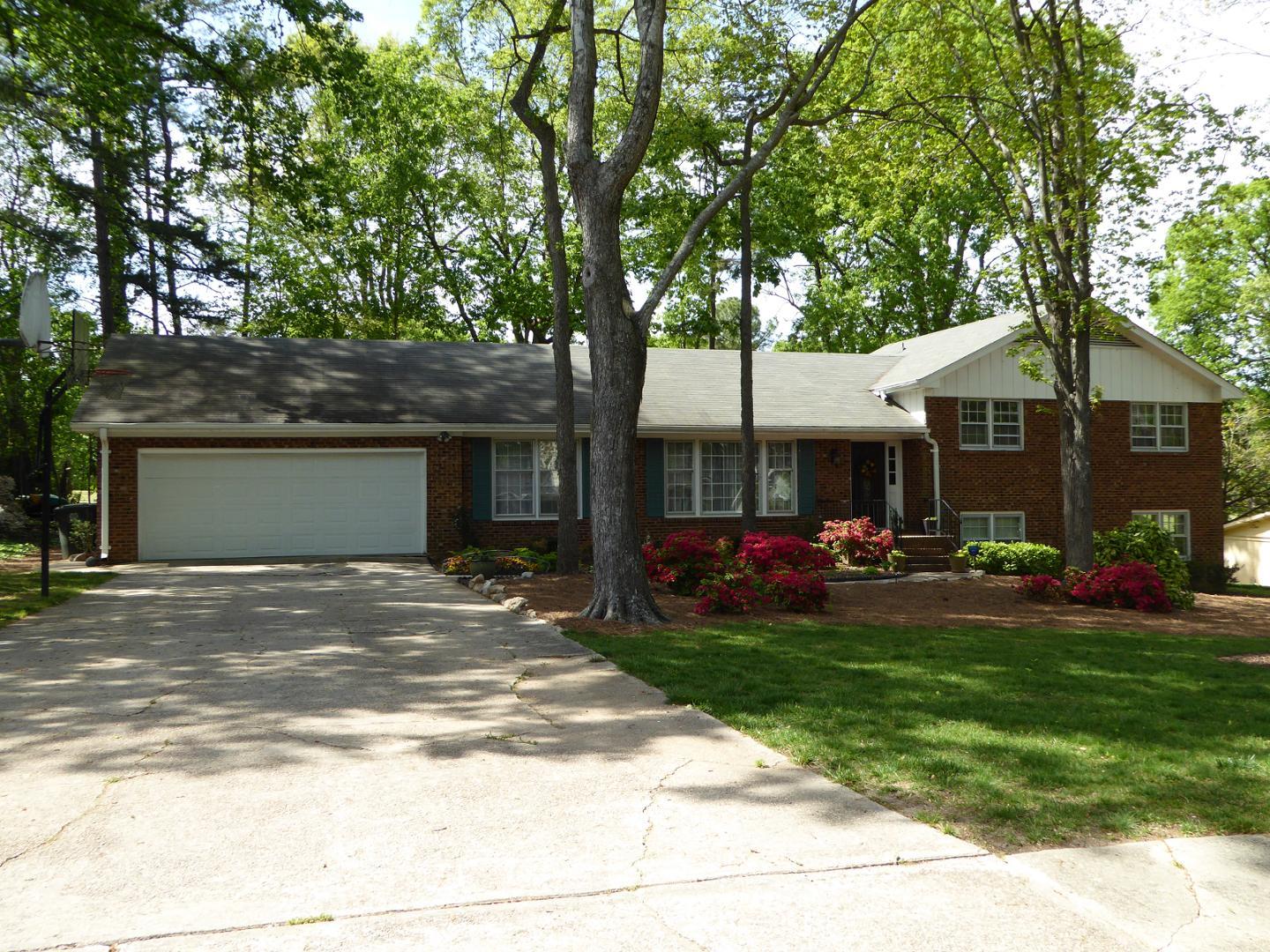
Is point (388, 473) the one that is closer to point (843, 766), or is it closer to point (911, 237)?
point (843, 766)

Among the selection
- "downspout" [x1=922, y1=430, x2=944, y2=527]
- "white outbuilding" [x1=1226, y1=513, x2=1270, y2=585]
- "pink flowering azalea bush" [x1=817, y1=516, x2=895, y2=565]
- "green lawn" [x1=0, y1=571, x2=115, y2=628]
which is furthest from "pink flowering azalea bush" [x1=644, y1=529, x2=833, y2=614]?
"white outbuilding" [x1=1226, y1=513, x2=1270, y2=585]

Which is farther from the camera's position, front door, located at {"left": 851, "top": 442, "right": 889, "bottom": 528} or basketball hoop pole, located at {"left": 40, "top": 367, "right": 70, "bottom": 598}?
front door, located at {"left": 851, "top": 442, "right": 889, "bottom": 528}

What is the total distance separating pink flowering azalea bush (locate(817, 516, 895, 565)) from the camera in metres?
17.9

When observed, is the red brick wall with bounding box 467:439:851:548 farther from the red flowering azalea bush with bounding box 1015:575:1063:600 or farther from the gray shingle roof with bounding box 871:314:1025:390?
the red flowering azalea bush with bounding box 1015:575:1063:600

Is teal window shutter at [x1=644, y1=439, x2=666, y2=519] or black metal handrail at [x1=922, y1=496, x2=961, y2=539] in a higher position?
teal window shutter at [x1=644, y1=439, x2=666, y2=519]

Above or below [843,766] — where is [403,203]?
above

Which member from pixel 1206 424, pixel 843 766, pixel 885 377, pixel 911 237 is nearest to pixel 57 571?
pixel 843 766

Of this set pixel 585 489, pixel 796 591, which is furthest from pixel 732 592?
pixel 585 489

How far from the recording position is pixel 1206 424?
875 inches

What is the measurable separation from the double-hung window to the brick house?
0.04m

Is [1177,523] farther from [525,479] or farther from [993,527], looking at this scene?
[525,479]

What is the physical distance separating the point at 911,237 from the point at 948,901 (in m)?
31.8

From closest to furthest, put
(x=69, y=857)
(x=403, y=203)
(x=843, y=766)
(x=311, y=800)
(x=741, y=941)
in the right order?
(x=741, y=941), (x=69, y=857), (x=311, y=800), (x=843, y=766), (x=403, y=203)

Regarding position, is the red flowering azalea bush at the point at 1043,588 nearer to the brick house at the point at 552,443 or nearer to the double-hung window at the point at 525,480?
the brick house at the point at 552,443
